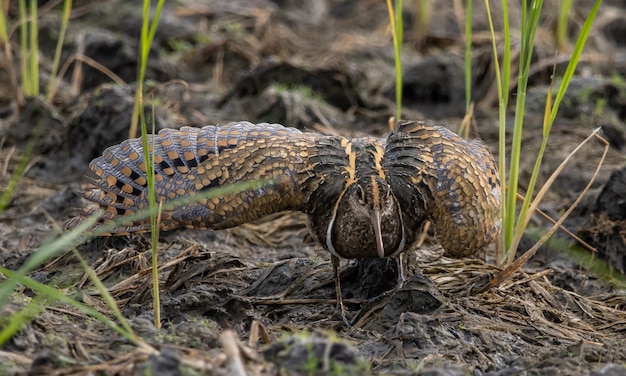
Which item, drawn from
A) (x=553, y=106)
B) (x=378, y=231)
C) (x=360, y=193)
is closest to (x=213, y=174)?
(x=360, y=193)

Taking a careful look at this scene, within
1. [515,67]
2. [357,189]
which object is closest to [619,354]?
[357,189]

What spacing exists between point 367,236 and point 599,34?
7.14 meters

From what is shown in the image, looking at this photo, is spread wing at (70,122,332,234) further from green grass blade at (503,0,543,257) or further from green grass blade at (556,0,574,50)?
green grass blade at (556,0,574,50)

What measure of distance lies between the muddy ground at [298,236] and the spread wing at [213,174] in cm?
36

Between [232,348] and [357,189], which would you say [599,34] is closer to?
[357,189]

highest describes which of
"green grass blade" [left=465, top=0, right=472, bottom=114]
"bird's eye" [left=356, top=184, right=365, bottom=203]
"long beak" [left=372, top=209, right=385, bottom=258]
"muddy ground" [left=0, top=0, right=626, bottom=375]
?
"green grass blade" [left=465, top=0, right=472, bottom=114]

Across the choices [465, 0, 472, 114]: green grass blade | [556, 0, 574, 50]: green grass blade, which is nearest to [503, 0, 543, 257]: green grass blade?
[465, 0, 472, 114]: green grass blade

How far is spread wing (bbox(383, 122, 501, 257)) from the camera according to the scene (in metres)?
4.93

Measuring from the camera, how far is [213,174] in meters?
5.07

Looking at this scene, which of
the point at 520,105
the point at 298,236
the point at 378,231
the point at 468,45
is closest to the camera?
the point at 378,231

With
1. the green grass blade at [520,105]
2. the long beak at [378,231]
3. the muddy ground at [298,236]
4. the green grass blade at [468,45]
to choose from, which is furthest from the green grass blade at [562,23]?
the long beak at [378,231]

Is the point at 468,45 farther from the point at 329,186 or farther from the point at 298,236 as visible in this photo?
the point at 298,236

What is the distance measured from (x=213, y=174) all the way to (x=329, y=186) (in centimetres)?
57

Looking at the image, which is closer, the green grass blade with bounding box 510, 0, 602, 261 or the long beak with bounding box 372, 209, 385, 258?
the long beak with bounding box 372, 209, 385, 258
